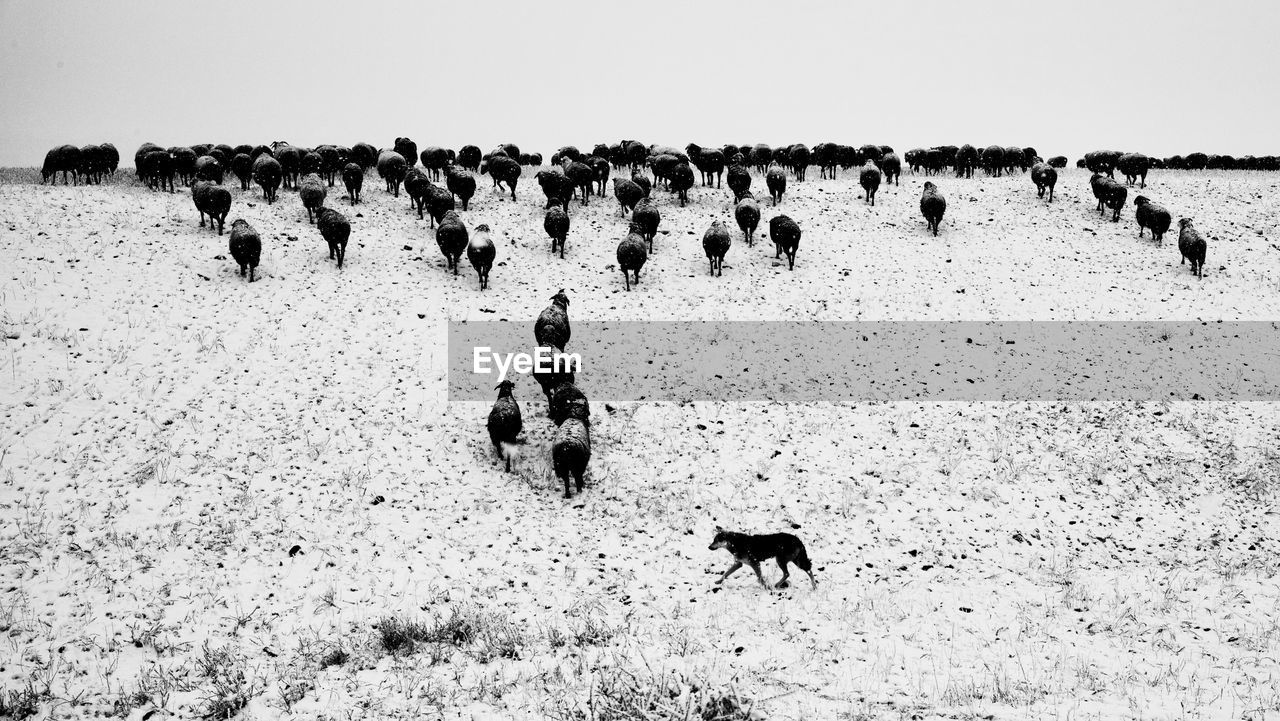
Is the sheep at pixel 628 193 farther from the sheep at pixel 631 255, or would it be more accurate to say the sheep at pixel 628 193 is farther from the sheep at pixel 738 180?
the sheep at pixel 631 255

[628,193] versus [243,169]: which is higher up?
[243,169]

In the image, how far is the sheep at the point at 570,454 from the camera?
43.6ft

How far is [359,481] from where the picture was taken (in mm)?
13367

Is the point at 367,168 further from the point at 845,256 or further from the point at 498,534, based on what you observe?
the point at 498,534

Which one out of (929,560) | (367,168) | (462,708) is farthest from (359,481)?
(367,168)

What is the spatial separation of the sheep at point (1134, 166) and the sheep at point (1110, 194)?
7045 mm

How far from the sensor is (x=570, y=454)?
13258 millimetres

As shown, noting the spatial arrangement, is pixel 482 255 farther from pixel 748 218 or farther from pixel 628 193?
pixel 748 218

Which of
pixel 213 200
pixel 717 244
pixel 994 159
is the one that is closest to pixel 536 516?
pixel 717 244

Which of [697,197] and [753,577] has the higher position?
[697,197]

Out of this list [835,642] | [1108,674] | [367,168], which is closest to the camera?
[1108,674]

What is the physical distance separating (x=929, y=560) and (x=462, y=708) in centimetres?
887

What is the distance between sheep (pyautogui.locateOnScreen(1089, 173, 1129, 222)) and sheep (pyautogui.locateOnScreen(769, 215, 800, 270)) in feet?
59.2

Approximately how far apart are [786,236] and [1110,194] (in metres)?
18.9
